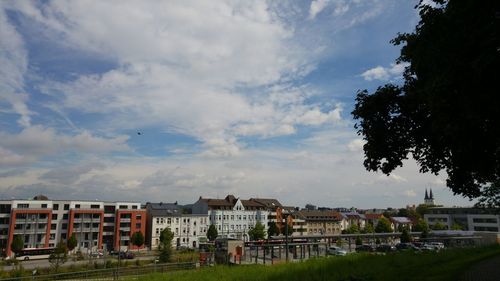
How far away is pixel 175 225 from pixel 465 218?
320 feet

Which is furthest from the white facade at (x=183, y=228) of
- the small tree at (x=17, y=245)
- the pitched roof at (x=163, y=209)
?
the small tree at (x=17, y=245)

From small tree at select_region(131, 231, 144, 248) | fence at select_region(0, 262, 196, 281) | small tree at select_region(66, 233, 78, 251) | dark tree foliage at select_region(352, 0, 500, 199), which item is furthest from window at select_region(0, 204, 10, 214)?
dark tree foliage at select_region(352, 0, 500, 199)

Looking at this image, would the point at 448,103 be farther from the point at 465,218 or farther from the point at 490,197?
the point at 465,218

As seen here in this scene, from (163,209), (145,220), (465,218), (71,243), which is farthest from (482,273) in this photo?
(465,218)

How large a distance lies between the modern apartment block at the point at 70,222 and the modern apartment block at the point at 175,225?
3343mm

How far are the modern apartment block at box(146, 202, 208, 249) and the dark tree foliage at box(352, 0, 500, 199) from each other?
83109mm

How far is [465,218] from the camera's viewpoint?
131125mm

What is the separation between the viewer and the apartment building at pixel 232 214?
4240 inches

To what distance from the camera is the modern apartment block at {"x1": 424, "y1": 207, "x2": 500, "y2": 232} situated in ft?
391

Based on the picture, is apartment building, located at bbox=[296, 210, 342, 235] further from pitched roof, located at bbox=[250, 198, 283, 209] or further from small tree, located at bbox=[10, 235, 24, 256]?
small tree, located at bbox=[10, 235, 24, 256]

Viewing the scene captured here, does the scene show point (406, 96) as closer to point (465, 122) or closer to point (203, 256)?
point (465, 122)

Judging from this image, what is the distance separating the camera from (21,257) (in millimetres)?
71500

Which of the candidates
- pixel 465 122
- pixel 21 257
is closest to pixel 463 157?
pixel 465 122

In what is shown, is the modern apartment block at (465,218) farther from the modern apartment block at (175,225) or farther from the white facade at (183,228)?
the modern apartment block at (175,225)
